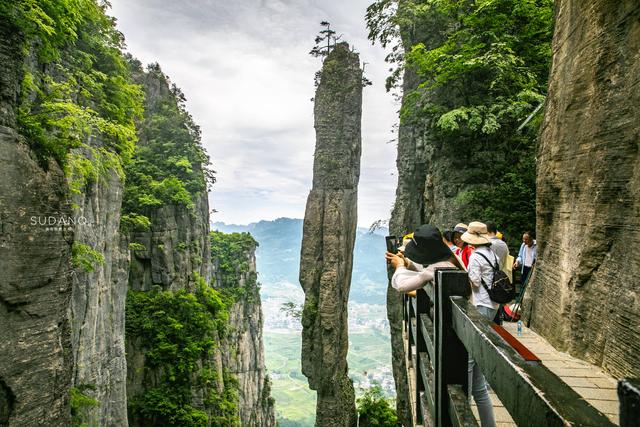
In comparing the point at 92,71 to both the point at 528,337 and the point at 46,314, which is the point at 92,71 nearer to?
the point at 46,314

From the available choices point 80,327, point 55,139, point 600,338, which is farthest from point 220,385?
point 600,338

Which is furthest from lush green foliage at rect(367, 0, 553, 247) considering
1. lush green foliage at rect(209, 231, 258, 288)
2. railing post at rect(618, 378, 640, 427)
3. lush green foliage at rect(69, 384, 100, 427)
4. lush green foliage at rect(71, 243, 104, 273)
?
lush green foliage at rect(209, 231, 258, 288)

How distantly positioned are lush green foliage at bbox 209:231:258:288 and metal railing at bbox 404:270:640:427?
2915 centimetres

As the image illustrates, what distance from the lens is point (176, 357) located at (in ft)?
56.8

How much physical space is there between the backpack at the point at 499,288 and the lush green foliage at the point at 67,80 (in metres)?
8.39

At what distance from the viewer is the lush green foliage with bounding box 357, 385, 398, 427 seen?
21422 mm

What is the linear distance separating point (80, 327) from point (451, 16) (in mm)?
15437

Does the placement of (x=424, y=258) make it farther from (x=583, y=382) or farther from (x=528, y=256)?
(x=528, y=256)

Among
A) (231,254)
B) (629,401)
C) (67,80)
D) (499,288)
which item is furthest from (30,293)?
(231,254)

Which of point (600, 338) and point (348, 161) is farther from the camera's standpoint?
point (348, 161)

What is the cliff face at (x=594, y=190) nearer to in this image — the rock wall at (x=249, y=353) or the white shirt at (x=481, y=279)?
the white shirt at (x=481, y=279)

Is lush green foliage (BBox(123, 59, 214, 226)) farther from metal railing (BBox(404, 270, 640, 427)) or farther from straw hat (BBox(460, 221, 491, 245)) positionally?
metal railing (BBox(404, 270, 640, 427))

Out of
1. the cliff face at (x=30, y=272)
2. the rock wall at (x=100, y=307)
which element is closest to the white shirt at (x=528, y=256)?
the cliff face at (x=30, y=272)

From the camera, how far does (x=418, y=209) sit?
1730 centimetres
